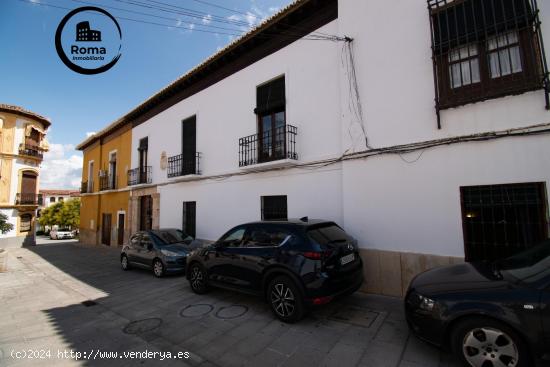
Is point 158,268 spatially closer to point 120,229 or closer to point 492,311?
point 492,311

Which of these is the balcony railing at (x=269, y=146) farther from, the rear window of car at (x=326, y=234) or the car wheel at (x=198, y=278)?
the car wheel at (x=198, y=278)

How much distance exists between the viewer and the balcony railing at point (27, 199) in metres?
21.4

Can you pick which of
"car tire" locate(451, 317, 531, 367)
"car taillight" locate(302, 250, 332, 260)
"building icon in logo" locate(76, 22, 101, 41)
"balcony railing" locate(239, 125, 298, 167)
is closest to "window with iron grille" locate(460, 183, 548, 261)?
"car tire" locate(451, 317, 531, 367)

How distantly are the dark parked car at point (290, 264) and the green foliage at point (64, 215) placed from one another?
137 ft

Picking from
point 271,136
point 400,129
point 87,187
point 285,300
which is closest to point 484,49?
point 400,129

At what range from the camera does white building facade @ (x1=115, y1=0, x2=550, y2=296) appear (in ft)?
14.0

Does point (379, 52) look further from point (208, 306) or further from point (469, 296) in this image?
point (208, 306)

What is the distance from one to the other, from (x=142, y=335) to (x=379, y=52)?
22.4 feet

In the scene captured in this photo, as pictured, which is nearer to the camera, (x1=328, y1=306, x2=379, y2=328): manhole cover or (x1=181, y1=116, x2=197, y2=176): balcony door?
(x1=328, y1=306, x2=379, y2=328): manhole cover

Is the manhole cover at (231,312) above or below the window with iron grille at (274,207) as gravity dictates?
below

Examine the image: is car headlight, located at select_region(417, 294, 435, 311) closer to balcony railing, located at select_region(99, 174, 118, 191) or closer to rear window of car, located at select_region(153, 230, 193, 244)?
rear window of car, located at select_region(153, 230, 193, 244)

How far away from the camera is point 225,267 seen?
16.7 ft

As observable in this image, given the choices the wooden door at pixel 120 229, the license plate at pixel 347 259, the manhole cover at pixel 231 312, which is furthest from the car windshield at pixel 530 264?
the wooden door at pixel 120 229

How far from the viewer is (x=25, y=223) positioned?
2230 centimetres
